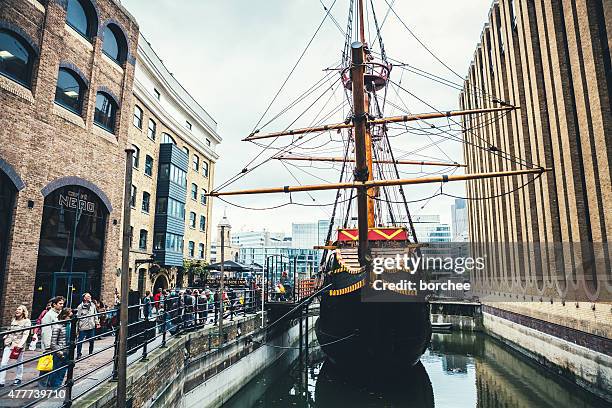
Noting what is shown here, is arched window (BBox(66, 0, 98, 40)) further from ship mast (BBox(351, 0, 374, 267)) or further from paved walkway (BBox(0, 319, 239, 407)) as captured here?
paved walkway (BBox(0, 319, 239, 407))

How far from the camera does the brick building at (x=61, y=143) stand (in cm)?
1151

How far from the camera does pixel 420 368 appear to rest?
18.8m

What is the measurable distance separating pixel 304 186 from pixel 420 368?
1092cm

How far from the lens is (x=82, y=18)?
14.8m

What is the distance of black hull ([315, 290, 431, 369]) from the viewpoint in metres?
14.9

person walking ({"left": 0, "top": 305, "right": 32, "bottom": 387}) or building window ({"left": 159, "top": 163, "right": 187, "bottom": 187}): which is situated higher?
building window ({"left": 159, "top": 163, "right": 187, "bottom": 187})

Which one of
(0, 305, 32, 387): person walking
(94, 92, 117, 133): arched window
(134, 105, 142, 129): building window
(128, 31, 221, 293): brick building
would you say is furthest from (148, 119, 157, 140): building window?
(0, 305, 32, 387): person walking

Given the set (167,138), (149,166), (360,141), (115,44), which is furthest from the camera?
(167,138)

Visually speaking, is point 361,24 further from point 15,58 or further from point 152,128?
point 15,58

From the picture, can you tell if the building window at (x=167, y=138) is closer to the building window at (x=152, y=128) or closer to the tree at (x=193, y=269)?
the building window at (x=152, y=128)

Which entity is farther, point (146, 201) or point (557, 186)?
point (146, 201)

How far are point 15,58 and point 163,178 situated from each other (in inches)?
596

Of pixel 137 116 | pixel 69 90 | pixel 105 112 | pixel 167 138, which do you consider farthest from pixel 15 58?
pixel 167 138

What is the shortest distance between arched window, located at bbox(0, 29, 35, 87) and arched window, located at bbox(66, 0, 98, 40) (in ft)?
7.43
